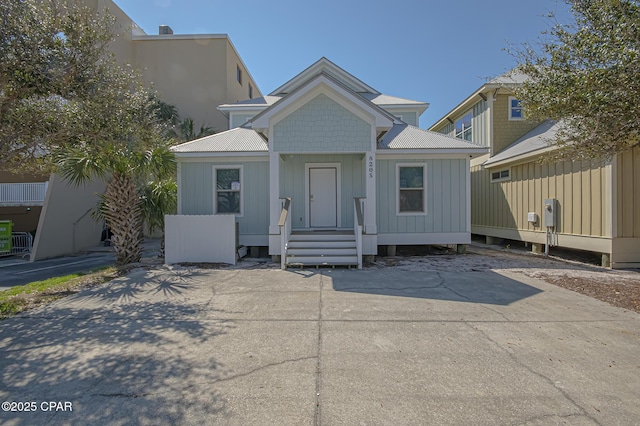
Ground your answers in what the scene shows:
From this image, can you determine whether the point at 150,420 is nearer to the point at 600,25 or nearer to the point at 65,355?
the point at 65,355

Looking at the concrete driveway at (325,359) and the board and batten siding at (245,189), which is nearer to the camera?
the concrete driveway at (325,359)

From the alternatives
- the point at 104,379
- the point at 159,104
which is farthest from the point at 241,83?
the point at 104,379

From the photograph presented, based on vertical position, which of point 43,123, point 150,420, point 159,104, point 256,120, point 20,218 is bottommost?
point 150,420

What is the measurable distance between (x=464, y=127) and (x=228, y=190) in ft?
41.0

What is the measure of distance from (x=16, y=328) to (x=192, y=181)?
668 cm

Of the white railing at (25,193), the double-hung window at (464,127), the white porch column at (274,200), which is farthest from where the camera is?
the double-hung window at (464,127)

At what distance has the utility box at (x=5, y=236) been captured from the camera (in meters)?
13.9

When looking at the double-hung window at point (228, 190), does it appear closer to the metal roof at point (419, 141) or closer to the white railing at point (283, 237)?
the white railing at point (283, 237)

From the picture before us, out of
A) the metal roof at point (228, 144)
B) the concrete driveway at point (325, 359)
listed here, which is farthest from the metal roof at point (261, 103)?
the concrete driveway at point (325, 359)

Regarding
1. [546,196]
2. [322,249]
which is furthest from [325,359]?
[546,196]

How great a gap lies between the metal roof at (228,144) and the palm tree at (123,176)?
138cm

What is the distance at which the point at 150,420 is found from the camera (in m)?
2.66

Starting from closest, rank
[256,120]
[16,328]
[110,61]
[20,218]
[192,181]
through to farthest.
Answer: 1. [16,328]
2. [110,61]
3. [256,120]
4. [192,181]
5. [20,218]

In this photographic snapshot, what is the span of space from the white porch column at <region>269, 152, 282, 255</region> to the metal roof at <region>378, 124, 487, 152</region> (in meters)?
3.40
